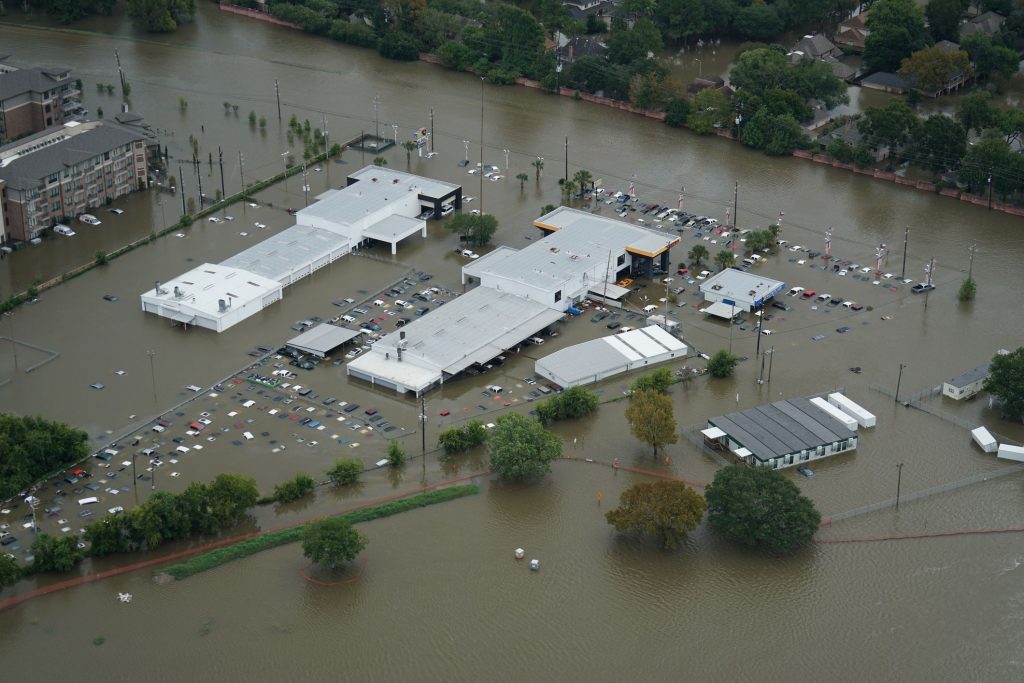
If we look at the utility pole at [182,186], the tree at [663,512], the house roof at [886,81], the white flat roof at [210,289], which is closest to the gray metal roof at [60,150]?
the utility pole at [182,186]

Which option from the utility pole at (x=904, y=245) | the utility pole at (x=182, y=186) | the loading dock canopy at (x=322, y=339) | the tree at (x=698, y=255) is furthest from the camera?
the utility pole at (x=182, y=186)

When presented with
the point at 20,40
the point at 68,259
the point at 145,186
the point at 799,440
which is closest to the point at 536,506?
the point at 799,440

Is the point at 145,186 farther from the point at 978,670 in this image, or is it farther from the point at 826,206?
the point at 978,670

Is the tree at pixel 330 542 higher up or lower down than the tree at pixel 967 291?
lower down

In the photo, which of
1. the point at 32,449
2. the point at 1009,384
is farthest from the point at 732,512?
the point at 32,449

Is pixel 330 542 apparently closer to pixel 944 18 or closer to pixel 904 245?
pixel 904 245

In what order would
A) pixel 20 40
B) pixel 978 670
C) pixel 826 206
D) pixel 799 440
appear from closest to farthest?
pixel 978 670 < pixel 799 440 < pixel 826 206 < pixel 20 40

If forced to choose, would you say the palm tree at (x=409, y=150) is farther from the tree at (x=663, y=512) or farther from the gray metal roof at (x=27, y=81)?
the tree at (x=663, y=512)
